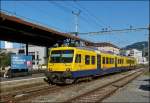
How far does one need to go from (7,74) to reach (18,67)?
12.1ft

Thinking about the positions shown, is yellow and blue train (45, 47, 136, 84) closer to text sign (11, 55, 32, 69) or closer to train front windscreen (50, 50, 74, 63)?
train front windscreen (50, 50, 74, 63)

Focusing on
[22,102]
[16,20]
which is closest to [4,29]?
[16,20]

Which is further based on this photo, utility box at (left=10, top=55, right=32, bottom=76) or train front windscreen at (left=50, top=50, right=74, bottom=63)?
utility box at (left=10, top=55, right=32, bottom=76)

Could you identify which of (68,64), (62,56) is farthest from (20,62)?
(68,64)

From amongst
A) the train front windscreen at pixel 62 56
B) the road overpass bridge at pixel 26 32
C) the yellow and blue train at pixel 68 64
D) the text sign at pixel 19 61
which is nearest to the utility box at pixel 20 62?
the text sign at pixel 19 61

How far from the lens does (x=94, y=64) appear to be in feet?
86.7

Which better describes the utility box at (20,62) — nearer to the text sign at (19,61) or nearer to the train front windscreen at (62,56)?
the text sign at (19,61)

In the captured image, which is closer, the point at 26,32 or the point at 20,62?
the point at 26,32

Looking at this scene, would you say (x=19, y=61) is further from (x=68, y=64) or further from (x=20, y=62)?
(x=68, y=64)

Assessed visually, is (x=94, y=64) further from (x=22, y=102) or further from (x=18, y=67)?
(x=22, y=102)

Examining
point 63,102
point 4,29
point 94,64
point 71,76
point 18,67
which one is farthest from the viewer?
point 18,67

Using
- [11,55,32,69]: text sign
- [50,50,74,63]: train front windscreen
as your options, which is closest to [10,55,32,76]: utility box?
[11,55,32,69]: text sign

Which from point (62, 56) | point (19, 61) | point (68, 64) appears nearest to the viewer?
point (68, 64)

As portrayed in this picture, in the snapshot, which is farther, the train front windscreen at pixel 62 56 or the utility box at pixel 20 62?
the utility box at pixel 20 62
